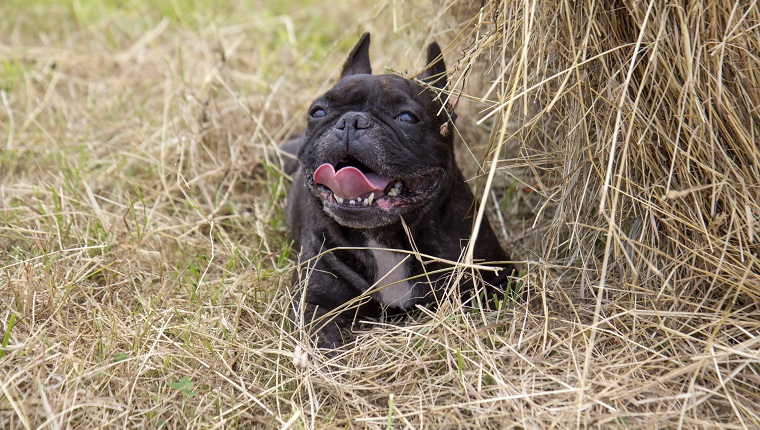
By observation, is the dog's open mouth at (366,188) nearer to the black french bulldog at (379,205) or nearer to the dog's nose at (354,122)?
the black french bulldog at (379,205)

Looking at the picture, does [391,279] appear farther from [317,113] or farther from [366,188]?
[317,113]

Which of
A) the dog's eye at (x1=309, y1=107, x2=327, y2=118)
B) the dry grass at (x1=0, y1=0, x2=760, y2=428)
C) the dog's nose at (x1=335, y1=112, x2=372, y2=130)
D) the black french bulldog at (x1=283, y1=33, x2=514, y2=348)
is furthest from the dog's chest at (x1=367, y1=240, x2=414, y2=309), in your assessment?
the dog's eye at (x1=309, y1=107, x2=327, y2=118)

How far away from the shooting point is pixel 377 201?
3908 millimetres

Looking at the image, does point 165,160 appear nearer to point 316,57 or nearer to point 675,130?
point 316,57

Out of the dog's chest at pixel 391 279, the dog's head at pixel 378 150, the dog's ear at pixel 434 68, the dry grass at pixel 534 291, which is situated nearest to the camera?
the dry grass at pixel 534 291

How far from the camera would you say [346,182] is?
3875 millimetres

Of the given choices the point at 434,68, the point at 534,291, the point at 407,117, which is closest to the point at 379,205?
the point at 407,117

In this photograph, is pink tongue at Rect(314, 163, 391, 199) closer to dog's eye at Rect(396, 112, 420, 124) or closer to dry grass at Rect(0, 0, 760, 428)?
dog's eye at Rect(396, 112, 420, 124)

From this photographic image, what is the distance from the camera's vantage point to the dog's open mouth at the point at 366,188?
3879mm

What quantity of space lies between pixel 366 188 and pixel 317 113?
2.29ft

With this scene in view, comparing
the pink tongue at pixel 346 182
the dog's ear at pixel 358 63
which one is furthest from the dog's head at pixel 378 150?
the dog's ear at pixel 358 63

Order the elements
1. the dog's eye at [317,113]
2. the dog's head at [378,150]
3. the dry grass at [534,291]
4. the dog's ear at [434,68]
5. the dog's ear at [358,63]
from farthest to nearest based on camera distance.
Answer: the dog's ear at [358,63] → the dog's ear at [434,68] → the dog's eye at [317,113] → the dog's head at [378,150] → the dry grass at [534,291]

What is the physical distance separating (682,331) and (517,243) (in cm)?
153

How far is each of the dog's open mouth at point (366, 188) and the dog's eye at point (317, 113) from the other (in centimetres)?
44
